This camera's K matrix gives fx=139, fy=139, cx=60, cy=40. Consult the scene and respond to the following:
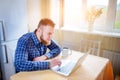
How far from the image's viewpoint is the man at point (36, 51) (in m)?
1.39

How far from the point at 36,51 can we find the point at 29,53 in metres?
0.10

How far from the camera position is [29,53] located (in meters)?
1.58

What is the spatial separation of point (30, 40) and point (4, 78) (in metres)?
1.12

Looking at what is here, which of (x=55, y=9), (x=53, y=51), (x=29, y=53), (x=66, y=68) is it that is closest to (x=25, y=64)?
(x=29, y=53)

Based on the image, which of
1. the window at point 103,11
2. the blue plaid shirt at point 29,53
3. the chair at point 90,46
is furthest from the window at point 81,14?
the blue plaid shirt at point 29,53

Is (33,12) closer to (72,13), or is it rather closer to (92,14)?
(72,13)

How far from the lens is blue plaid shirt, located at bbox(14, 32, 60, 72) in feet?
4.52

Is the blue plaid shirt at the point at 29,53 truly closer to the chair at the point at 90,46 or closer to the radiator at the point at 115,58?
the chair at the point at 90,46

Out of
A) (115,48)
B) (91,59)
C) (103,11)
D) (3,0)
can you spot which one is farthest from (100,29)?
(3,0)

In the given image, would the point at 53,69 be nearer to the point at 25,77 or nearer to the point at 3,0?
the point at 25,77

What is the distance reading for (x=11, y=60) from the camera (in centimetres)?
230

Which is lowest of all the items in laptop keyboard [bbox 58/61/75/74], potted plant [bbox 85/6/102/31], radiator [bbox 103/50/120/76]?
radiator [bbox 103/50/120/76]

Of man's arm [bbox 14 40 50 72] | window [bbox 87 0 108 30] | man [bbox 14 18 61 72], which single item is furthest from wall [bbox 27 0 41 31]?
man's arm [bbox 14 40 50 72]

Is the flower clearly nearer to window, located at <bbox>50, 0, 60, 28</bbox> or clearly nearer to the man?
window, located at <bbox>50, 0, 60, 28</bbox>
